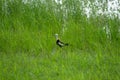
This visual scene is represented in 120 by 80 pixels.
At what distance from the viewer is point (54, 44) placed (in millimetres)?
6316

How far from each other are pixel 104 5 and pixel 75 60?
2122mm

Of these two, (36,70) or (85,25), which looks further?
(85,25)

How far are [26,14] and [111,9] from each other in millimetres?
1969

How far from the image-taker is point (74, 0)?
741 cm

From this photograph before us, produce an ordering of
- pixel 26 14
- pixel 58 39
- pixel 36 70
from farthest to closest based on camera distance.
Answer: pixel 26 14
pixel 58 39
pixel 36 70

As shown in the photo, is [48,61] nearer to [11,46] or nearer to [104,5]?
[11,46]

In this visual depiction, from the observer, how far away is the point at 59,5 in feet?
24.3

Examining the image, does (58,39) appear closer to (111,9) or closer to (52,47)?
(52,47)

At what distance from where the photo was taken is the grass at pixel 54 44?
5133 mm

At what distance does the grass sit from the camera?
5133mm

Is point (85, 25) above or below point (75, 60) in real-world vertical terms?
above

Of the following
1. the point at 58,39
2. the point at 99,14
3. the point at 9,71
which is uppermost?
the point at 99,14

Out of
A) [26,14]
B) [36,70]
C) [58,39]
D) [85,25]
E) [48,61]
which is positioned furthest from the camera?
[26,14]

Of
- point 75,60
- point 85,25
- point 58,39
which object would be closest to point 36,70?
point 75,60
